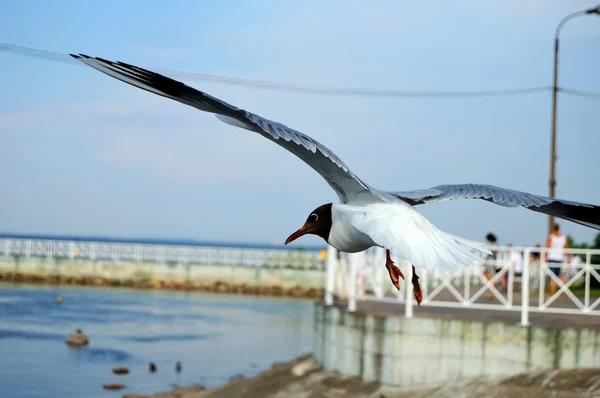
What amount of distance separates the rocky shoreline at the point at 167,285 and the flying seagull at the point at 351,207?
32.4 meters

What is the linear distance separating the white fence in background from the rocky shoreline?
18.0 metres

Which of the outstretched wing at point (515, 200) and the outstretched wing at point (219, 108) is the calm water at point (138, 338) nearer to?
the outstretched wing at point (515, 200)

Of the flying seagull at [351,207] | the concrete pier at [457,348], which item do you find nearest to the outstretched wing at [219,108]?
the flying seagull at [351,207]

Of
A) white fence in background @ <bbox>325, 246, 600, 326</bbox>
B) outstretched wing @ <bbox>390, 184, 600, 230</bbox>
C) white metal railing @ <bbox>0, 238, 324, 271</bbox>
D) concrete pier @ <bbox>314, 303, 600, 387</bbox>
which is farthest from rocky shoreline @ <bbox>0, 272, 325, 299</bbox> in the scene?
outstretched wing @ <bbox>390, 184, 600, 230</bbox>

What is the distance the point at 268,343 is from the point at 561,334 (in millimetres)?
13118

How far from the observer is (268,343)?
24.6 meters

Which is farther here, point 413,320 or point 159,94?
point 413,320

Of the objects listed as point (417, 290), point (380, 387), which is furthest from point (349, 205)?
point (380, 387)

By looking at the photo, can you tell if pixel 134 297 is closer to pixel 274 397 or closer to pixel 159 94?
pixel 274 397

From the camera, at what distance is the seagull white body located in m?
5.89

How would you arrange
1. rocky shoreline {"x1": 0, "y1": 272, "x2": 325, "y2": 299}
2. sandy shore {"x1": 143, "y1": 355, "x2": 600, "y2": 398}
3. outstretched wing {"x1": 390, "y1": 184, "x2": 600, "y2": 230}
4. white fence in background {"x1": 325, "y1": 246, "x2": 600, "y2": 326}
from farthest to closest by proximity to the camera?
rocky shoreline {"x1": 0, "y1": 272, "x2": 325, "y2": 299} → white fence in background {"x1": 325, "y1": 246, "x2": 600, "y2": 326} → sandy shore {"x1": 143, "y1": 355, "x2": 600, "y2": 398} → outstretched wing {"x1": 390, "y1": 184, "x2": 600, "y2": 230}

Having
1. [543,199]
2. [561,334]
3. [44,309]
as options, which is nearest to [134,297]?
[44,309]

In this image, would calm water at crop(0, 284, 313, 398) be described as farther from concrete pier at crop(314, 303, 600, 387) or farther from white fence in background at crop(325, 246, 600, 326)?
concrete pier at crop(314, 303, 600, 387)

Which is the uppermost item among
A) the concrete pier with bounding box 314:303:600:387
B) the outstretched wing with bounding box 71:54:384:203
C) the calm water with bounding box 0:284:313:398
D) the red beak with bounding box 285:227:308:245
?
the outstretched wing with bounding box 71:54:384:203
